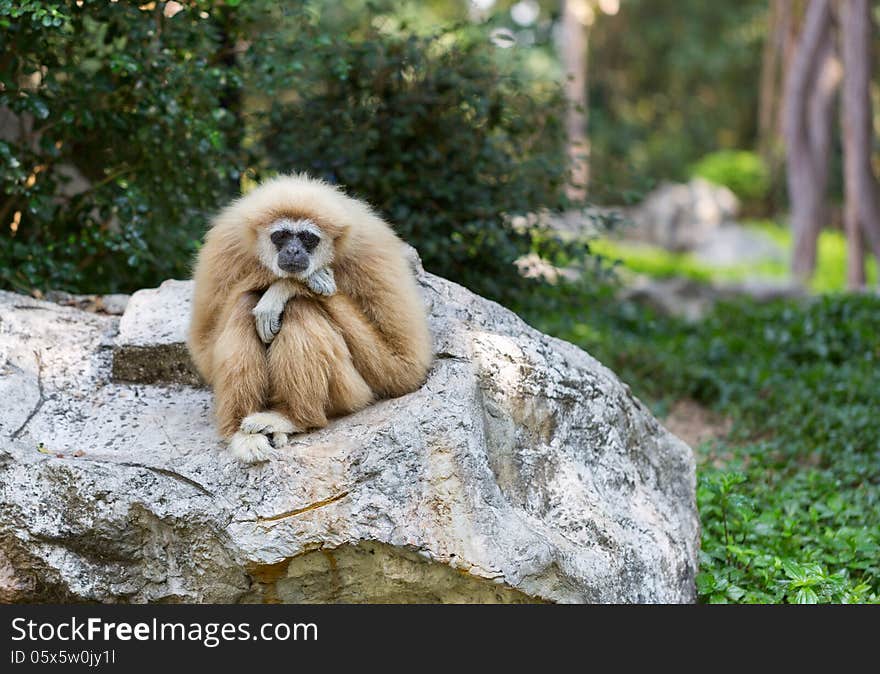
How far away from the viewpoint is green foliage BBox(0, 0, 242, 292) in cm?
550

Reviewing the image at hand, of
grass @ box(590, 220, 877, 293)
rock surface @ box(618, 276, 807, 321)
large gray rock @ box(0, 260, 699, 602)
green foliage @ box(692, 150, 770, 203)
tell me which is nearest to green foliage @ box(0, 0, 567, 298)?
large gray rock @ box(0, 260, 699, 602)

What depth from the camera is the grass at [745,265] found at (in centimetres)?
1234

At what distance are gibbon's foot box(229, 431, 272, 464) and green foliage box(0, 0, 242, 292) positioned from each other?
92.9 inches

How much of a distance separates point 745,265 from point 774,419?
10.1m

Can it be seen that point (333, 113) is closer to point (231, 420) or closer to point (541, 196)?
point (541, 196)

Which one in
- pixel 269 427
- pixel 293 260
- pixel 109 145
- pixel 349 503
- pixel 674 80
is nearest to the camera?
pixel 349 503

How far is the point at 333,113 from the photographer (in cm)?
691

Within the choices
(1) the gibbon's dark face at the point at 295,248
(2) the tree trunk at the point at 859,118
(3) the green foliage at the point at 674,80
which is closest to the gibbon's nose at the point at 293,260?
(1) the gibbon's dark face at the point at 295,248

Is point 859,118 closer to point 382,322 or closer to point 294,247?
point 382,322

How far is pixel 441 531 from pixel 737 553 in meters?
1.75

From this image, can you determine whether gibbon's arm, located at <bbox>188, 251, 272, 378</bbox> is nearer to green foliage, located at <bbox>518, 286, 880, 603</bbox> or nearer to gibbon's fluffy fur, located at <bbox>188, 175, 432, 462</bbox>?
gibbon's fluffy fur, located at <bbox>188, 175, 432, 462</bbox>

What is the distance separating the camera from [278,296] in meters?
3.87

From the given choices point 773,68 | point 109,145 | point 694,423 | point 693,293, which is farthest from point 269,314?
point 773,68

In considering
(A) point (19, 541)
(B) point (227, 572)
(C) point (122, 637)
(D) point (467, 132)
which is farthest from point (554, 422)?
(D) point (467, 132)
